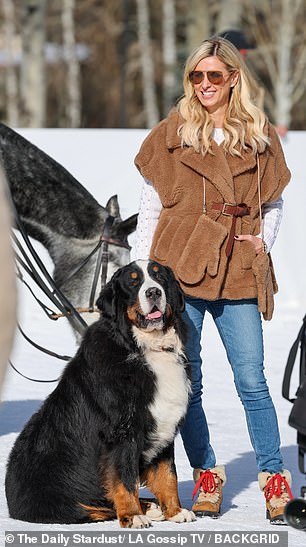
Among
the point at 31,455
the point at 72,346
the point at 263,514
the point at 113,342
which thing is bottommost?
the point at 72,346

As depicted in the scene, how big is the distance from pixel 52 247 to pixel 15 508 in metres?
2.06

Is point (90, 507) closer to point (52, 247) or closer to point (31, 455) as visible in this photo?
point (31, 455)

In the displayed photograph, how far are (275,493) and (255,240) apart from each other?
0.94m

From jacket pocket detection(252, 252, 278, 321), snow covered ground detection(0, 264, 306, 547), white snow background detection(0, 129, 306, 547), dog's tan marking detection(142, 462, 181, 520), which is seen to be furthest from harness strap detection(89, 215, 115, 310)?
dog's tan marking detection(142, 462, 181, 520)

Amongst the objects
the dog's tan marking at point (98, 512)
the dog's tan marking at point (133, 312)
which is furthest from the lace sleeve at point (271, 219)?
the dog's tan marking at point (98, 512)

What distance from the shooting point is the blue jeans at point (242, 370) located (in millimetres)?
4211

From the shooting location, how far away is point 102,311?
412 cm

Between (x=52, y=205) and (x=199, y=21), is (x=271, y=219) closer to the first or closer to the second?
(x=52, y=205)

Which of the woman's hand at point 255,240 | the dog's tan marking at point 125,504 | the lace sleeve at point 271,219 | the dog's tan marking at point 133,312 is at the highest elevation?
the lace sleeve at point 271,219

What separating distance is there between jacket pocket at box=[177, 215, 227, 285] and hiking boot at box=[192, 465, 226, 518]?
2.62 ft

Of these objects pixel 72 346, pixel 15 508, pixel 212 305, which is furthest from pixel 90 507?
pixel 72 346

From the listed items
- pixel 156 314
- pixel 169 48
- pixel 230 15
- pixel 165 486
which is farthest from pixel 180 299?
pixel 169 48

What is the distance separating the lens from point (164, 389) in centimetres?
400

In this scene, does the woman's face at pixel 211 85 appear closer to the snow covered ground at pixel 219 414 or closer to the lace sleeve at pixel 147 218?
the lace sleeve at pixel 147 218
